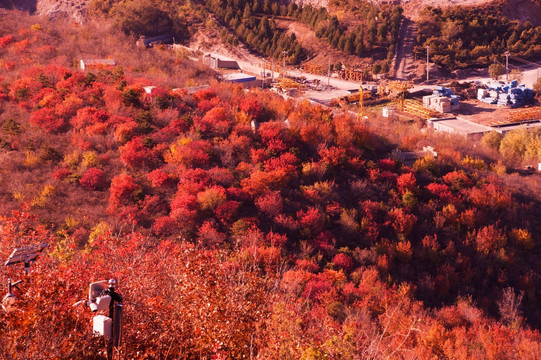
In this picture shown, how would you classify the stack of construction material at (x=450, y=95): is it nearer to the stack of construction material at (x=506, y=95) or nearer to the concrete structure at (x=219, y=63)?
the stack of construction material at (x=506, y=95)

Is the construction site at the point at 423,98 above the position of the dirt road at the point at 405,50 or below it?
below

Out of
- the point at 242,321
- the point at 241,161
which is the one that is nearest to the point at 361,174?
the point at 241,161

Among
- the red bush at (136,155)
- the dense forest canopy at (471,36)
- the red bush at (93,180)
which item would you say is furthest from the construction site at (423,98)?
the red bush at (93,180)

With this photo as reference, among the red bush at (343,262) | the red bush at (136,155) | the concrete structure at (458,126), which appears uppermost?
the red bush at (136,155)

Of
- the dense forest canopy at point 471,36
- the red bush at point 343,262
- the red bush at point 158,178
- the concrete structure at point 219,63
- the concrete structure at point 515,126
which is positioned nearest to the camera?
the red bush at point 343,262

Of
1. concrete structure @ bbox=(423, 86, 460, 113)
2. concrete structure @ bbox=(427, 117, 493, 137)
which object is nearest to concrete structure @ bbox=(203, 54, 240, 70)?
concrete structure @ bbox=(423, 86, 460, 113)

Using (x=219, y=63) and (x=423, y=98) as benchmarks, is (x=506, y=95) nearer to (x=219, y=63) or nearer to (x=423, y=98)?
(x=423, y=98)

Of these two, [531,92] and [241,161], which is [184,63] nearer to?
[241,161]
